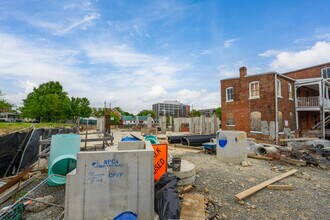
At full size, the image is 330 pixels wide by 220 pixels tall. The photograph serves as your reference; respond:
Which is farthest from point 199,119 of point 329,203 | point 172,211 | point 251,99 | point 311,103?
point 172,211

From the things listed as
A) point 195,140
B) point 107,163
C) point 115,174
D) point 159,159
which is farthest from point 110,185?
point 195,140

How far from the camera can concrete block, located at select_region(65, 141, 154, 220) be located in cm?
336

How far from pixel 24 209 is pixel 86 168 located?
84.3 inches

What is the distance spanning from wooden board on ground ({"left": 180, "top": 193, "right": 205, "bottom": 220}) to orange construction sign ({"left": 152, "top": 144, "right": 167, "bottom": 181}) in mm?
1066

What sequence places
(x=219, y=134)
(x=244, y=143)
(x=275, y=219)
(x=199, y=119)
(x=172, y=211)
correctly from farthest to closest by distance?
(x=199, y=119), (x=219, y=134), (x=244, y=143), (x=275, y=219), (x=172, y=211)

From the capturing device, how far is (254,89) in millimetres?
17203

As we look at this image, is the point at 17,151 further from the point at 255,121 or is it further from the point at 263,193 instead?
the point at 255,121

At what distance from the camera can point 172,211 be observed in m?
3.37

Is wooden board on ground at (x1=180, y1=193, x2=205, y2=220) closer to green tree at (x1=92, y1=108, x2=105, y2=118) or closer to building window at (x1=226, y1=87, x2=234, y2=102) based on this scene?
building window at (x1=226, y1=87, x2=234, y2=102)

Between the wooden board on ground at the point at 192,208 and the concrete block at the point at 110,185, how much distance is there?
2.48 ft

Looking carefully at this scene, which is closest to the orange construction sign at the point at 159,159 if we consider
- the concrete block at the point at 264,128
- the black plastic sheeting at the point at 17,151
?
the black plastic sheeting at the point at 17,151

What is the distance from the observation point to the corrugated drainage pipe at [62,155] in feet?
17.8

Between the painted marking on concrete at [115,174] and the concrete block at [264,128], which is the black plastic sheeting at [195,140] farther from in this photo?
the painted marking on concrete at [115,174]

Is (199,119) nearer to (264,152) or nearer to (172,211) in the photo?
(264,152)
